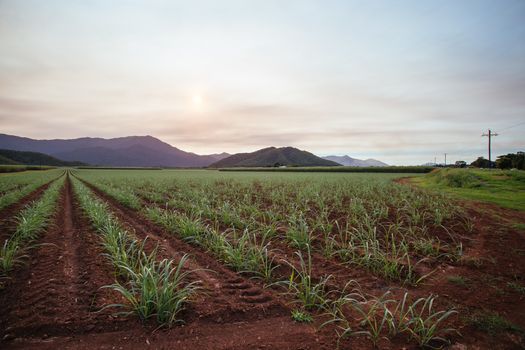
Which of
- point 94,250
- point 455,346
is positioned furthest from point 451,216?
point 94,250

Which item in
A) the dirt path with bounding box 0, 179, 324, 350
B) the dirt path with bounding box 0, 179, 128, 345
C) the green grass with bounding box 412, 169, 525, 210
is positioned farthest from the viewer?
the green grass with bounding box 412, 169, 525, 210

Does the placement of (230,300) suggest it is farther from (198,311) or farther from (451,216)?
(451,216)

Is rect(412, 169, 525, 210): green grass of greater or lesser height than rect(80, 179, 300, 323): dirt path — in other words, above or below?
above

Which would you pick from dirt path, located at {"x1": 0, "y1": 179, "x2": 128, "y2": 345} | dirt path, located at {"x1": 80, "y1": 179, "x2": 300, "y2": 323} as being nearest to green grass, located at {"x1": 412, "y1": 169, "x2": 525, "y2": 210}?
dirt path, located at {"x1": 80, "y1": 179, "x2": 300, "y2": 323}

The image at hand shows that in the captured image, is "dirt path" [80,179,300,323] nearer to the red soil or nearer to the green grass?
the red soil

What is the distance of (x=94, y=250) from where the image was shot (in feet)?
18.7

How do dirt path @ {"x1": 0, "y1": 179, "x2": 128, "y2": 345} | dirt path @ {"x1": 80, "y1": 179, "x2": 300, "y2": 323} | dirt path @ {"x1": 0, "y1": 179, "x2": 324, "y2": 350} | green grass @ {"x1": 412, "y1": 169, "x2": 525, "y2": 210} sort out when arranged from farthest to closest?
green grass @ {"x1": 412, "y1": 169, "x2": 525, "y2": 210} < dirt path @ {"x1": 80, "y1": 179, "x2": 300, "y2": 323} < dirt path @ {"x1": 0, "y1": 179, "x2": 128, "y2": 345} < dirt path @ {"x1": 0, "y1": 179, "x2": 324, "y2": 350}

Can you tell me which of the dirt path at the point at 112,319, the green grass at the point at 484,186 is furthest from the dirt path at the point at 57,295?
the green grass at the point at 484,186

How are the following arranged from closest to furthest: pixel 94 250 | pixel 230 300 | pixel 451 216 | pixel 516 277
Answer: pixel 230 300, pixel 516 277, pixel 94 250, pixel 451 216

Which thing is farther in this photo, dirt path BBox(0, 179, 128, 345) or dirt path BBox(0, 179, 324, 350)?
dirt path BBox(0, 179, 128, 345)

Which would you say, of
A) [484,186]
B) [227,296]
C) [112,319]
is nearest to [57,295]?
[112,319]

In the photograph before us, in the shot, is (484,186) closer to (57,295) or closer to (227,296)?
(227,296)

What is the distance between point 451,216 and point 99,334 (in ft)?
34.3

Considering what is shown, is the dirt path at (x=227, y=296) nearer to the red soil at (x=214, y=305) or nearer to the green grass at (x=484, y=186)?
the red soil at (x=214, y=305)
